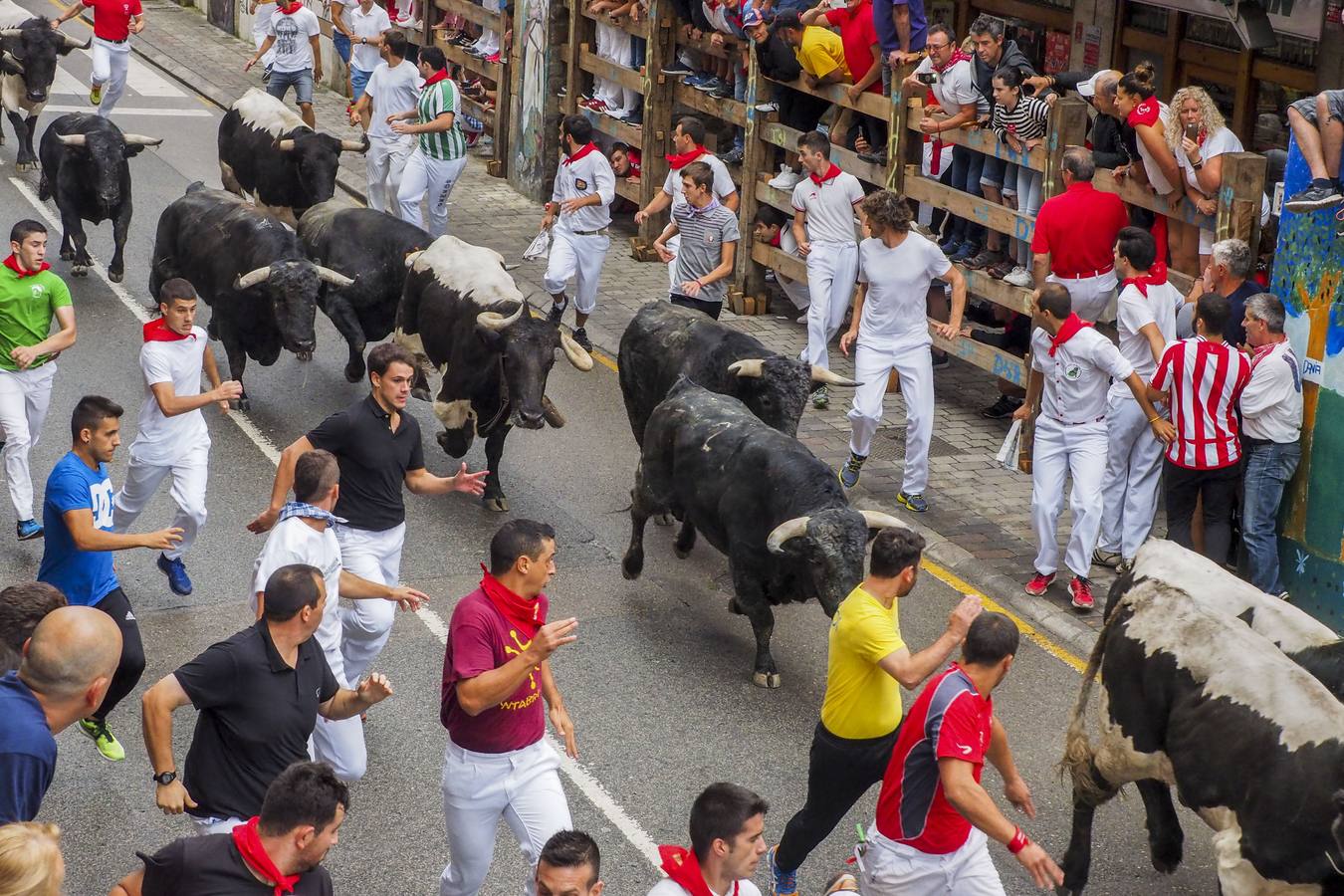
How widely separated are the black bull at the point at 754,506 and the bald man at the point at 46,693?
374 cm

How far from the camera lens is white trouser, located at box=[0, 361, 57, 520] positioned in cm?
1056

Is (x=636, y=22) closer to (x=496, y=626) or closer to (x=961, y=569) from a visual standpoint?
(x=961, y=569)

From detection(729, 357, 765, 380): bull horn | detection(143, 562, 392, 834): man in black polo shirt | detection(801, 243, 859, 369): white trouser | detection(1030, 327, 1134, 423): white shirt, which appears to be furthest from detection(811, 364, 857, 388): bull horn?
detection(143, 562, 392, 834): man in black polo shirt

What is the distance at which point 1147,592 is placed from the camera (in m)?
7.41

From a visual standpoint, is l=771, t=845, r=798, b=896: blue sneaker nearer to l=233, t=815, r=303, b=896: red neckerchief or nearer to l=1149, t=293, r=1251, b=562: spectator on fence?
l=233, t=815, r=303, b=896: red neckerchief

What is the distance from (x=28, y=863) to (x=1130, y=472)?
8165 millimetres

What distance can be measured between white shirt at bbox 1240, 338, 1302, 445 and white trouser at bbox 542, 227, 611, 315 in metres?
6.81

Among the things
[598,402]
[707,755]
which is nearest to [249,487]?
[598,402]

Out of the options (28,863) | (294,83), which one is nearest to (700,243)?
(28,863)

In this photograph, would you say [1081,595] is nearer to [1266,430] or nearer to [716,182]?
[1266,430]

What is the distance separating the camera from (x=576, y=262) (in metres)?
15.4

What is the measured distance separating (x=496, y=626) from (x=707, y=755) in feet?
8.77

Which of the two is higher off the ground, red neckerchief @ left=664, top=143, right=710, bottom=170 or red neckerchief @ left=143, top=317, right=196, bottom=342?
red neckerchief @ left=664, top=143, right=710, bottom=170

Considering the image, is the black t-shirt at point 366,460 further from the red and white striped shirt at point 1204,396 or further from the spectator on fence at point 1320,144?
the spectator on fence at point 1320,144
